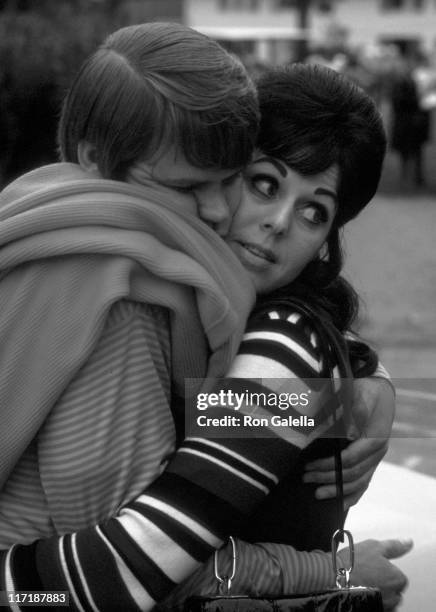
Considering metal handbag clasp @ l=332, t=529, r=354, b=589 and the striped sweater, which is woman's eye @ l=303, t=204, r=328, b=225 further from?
metal handbag clasp @ l=332, t=529, r=354, b=589

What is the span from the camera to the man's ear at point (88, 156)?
163cm

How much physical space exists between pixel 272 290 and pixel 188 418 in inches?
12.4

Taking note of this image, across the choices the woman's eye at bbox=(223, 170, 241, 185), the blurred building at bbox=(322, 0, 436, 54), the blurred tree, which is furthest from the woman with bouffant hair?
the blurred building at bbox=(322, 0, 436, 54)

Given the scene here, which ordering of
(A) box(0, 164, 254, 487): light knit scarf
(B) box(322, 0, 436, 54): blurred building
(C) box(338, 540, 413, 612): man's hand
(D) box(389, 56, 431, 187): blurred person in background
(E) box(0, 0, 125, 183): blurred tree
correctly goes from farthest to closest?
(B) box(322, 0, 436, 54): blurred building → (D) box(389, 56, 431, 187): blurred person in background → (E) box(0, 0, 125, 183): blurred tree → (C) box(338, 540, 413, 612): man's hand → (A) box(0, 164, 254, 487): light knit scarf

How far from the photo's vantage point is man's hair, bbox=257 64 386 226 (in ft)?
5.90

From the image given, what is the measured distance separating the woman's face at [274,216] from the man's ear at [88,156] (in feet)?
0.87

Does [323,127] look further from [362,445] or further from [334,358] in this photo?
[362,445]

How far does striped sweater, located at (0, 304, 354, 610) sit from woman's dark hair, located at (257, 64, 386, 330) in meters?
0.33

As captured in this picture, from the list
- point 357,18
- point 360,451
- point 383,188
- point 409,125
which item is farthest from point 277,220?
point 357,18

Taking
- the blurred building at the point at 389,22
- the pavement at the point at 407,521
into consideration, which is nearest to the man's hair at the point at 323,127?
the pavement at the point at 407,521

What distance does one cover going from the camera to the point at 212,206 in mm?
1668

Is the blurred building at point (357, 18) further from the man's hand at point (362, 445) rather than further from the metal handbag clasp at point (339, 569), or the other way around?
the metal handbag clasp at point (339, 569)

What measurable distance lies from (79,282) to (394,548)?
2.76 ft

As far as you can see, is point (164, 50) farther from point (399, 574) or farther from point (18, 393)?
point (399, 574)
